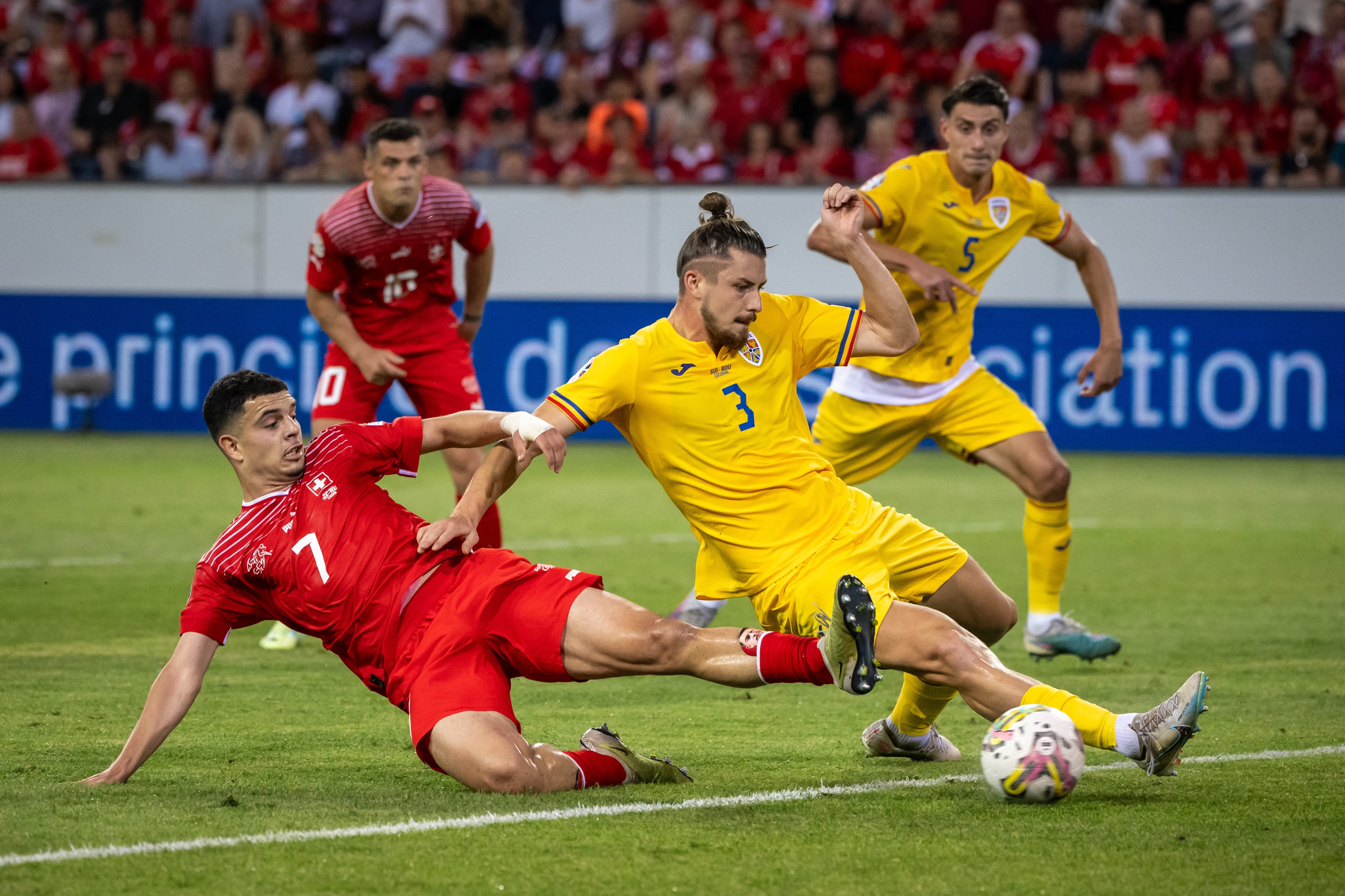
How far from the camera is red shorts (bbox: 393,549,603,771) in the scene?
190 inches

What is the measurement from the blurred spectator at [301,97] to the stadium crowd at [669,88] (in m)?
0.03

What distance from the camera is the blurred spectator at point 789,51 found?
17750 mm

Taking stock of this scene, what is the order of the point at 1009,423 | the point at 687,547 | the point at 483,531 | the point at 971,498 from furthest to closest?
the point at 971,498, the point at 687,547, the point at 483,531, the point at 1009,423

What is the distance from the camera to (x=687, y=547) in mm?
10773

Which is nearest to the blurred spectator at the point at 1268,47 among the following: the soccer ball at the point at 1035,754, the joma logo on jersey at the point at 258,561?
the soccer ball at the point at 1035,754

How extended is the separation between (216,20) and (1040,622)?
15540mm

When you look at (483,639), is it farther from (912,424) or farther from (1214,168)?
(1214,168)

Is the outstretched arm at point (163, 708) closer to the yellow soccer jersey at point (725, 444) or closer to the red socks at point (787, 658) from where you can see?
the yellow soccer jersey at point (725, 444)

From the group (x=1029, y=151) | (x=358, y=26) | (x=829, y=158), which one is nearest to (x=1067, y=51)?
(x=1029, y=151)

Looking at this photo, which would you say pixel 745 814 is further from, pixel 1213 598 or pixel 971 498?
pixel 971 498

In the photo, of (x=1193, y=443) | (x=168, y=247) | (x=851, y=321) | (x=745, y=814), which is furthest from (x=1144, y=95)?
(x=745, y=814)

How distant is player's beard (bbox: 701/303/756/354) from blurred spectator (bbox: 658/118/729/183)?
12363 millimetres

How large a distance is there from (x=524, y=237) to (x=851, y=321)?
12254 millimetres

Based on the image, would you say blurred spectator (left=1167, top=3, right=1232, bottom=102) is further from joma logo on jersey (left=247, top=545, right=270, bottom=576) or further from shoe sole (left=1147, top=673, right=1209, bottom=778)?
joma logo on jersey (left=247, top=545, right=270, bottom=576)
